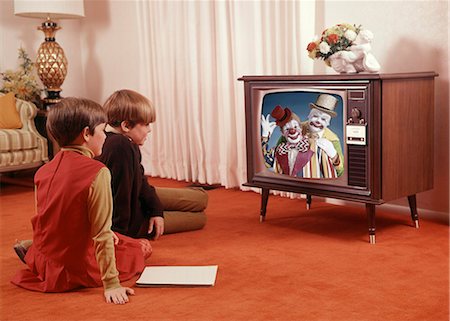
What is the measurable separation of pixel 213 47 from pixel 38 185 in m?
2.37

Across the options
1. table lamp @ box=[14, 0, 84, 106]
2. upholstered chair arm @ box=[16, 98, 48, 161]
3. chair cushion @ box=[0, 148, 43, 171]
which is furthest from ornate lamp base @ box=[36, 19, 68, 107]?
chair cushion @ box=[0, 148, 43, 171]

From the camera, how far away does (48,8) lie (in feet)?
15.9

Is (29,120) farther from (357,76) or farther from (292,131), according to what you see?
(357,76)

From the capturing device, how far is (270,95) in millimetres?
3281

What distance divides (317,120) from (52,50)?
2751 mm

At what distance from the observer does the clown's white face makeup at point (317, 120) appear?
307 cm

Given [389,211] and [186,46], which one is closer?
[389,211]

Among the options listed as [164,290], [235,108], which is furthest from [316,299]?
[235,108]

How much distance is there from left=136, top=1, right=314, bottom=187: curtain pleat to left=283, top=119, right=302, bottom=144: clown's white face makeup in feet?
2.52

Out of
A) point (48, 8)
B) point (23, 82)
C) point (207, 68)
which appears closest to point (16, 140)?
point (23, 82)

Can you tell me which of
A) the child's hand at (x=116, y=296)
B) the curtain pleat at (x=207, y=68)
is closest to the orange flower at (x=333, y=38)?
the curtain pleat at (x=207, y=68)

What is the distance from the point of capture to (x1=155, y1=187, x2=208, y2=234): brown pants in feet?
10.5

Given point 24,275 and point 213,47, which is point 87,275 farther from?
point 213,47

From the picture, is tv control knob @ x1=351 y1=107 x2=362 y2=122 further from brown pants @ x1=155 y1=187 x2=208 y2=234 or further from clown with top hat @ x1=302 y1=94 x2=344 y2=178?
brown pants @ x1=155 y1=187 x2=208 y2=234
